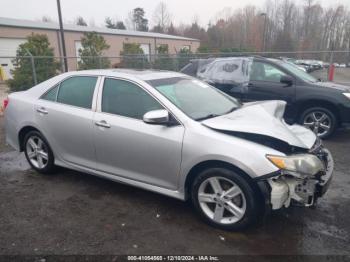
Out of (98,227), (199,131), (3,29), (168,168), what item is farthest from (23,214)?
(3,29)

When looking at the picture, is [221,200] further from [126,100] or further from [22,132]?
[22,132]

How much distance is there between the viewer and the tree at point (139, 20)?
264 feet

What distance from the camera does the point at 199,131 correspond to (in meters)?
3.06

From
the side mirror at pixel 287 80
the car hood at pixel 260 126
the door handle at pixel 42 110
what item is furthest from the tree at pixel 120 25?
the car hood at pixel 260 126

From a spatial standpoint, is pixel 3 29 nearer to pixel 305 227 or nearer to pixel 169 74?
pixel 169 74

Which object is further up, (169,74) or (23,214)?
(169,74)

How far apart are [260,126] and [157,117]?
1078 millimetres

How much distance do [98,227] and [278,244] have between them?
1844mm

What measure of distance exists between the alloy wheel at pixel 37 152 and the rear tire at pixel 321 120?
16.8ft

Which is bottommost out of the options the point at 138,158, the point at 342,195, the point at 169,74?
the point at 342,195

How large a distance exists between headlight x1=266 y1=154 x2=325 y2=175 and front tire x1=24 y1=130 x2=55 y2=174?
3169 mm

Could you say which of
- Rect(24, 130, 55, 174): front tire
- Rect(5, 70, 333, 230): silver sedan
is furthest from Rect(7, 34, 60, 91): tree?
Rect(5, 70, 333, 230): silver sedan

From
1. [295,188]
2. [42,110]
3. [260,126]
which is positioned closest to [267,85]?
[260,126]

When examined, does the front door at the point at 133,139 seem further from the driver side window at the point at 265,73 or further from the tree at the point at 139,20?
the tree at the point at 139,20
